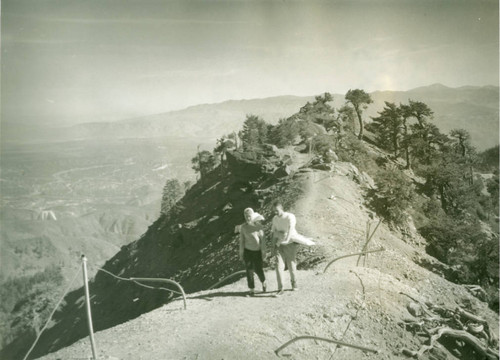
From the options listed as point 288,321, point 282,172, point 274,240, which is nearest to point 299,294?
point 288,321

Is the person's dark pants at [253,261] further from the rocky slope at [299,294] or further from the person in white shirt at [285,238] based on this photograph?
the rocky slope at [299,294]

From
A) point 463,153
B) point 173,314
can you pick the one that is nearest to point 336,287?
point 173,314

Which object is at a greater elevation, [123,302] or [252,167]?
[252,167]

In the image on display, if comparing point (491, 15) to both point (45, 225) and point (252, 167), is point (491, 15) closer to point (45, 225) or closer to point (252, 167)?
point (252, 167)

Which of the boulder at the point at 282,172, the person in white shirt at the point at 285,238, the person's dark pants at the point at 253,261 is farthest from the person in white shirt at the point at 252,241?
the boulder at the point at 282,172

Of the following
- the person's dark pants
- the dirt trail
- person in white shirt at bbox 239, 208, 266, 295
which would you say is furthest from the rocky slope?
person in white shirt at bbox 239, 208, 266, 295

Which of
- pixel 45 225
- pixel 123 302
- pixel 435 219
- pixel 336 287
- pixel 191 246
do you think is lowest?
pixel 45 225
